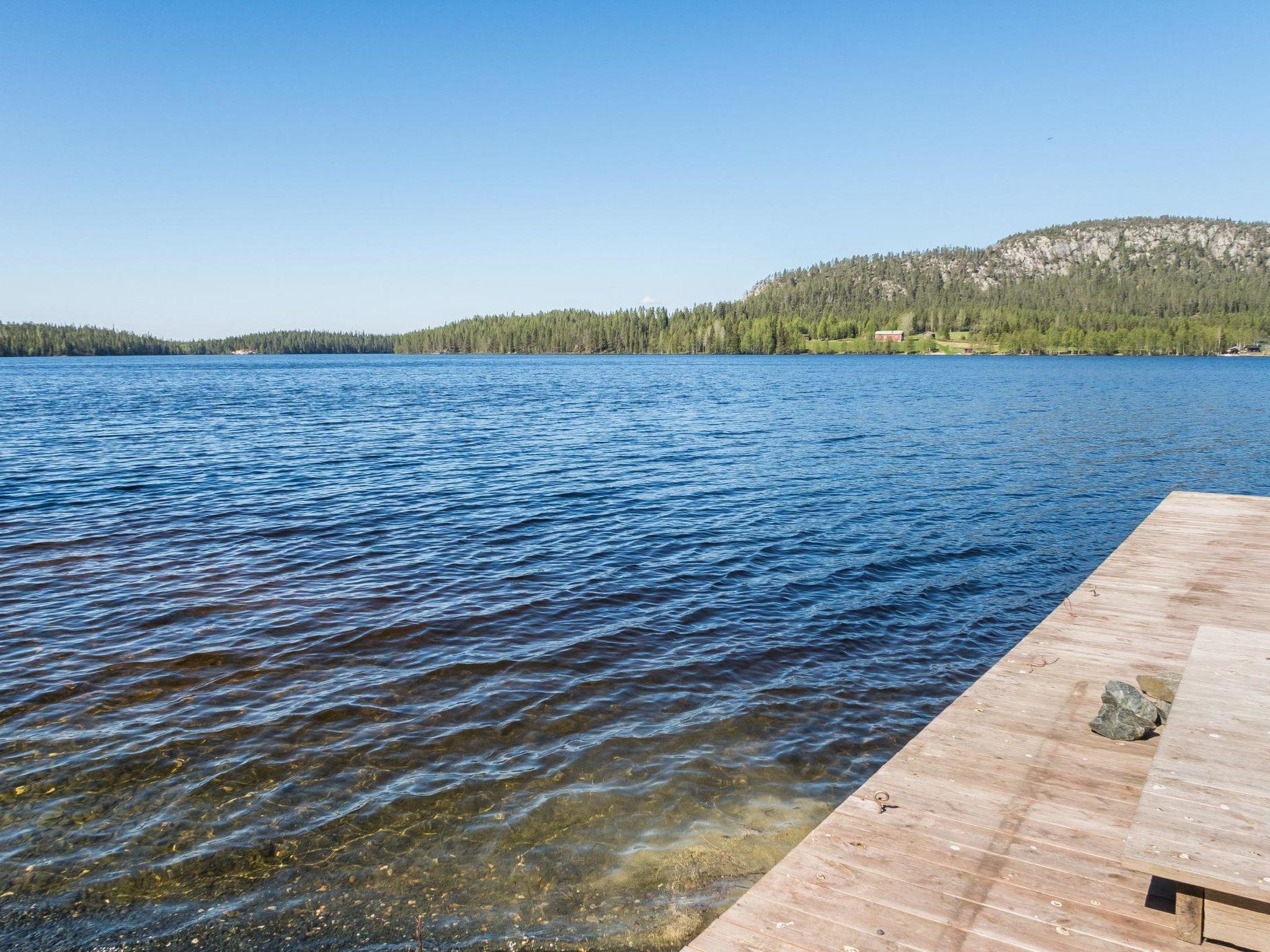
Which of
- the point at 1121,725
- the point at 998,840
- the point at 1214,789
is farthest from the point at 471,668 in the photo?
the point at 1214,789

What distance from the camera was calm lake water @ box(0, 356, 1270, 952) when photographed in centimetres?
794

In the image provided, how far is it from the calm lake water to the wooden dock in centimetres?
171

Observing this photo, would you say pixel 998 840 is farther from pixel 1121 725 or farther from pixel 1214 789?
pixel 1121 725

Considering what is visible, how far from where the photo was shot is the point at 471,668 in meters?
13.2

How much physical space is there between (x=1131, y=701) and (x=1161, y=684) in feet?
4.14

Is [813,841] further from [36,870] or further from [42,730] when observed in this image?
[42,730]

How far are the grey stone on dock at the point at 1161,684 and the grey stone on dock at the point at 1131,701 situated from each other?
2.15ft

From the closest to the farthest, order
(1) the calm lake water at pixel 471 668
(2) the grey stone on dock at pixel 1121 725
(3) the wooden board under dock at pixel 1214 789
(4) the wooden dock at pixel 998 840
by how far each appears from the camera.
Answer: (3) the wooden board under dock at pixel 1214 789 < (4) the wooden dock at pixel 998 840 < (1) the calm lake water at pixel 471 668 < (2) the grey stone on dock at pixel 1121 725

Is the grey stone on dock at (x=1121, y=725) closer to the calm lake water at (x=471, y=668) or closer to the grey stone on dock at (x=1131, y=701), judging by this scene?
the grey stone on dock at (x=1131, y=701)

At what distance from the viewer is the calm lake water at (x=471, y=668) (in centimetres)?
794

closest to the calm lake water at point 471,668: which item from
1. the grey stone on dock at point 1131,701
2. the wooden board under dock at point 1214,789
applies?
the grey stone on dock at point 1131,701

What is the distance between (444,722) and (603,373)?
138 m

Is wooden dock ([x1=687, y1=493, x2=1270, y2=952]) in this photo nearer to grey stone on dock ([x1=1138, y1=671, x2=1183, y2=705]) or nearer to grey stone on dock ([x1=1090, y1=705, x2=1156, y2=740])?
grey stone on dock ([x1=1090, y1=705, x2=1156, y2=740])

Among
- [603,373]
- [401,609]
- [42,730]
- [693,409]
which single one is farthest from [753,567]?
[603,373]
